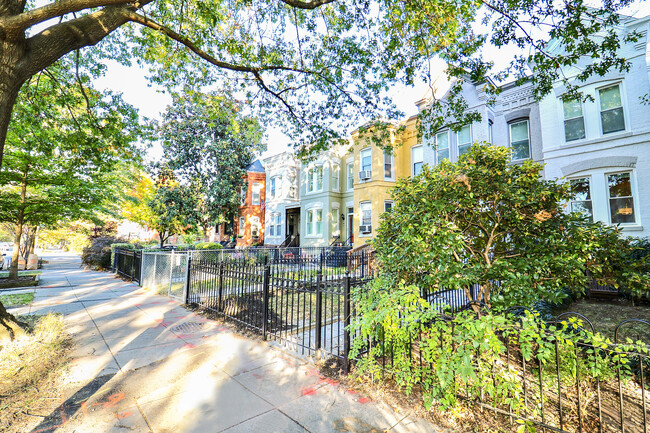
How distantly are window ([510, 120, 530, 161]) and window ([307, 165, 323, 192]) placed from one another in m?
13.5

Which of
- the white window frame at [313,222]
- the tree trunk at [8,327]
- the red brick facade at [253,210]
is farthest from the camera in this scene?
the red brick facade at [253,210]

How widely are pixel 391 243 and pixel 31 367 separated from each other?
5354 millimetres

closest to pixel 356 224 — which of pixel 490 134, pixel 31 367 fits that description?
pixel 490 134

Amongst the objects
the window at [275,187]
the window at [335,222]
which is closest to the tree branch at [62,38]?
the window at [335,222]

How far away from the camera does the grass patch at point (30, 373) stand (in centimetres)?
304

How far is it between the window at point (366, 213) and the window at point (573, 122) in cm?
Answer: 1056

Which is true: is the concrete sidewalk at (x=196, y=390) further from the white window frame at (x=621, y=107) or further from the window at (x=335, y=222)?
the window at (x=335, y=222)

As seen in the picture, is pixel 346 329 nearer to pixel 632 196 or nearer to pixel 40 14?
pixel 40 14

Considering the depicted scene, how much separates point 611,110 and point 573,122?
3.69 feet

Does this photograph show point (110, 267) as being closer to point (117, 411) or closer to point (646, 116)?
point (117, 411)

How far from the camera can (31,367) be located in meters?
4.02

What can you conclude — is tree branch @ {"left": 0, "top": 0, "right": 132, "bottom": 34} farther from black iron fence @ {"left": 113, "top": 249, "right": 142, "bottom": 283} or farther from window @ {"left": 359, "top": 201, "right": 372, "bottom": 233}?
window @ {"left": 359, "top": 201, "right": 372, "bottom": 233}

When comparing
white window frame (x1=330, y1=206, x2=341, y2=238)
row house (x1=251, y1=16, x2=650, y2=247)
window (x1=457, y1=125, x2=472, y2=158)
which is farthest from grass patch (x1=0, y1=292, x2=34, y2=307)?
window (x1=457, y1=125, x2=472, y2=158)

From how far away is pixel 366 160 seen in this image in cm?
2055
